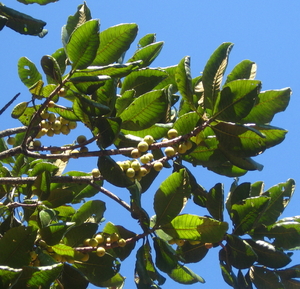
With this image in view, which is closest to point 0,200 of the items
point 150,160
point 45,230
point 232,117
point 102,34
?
point 45,230

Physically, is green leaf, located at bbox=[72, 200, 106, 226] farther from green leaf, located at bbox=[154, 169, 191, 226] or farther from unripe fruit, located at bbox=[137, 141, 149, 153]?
unripe fruit, located at bbox=[137, 141, 149, 153]

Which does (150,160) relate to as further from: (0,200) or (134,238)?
(0,200)

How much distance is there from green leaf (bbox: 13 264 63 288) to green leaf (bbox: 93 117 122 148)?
77 cm

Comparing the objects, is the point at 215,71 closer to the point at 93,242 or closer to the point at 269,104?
the point at 269,104

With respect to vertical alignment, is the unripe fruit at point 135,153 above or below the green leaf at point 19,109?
below

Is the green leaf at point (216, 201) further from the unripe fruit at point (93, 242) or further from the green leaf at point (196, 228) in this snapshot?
the unripe fruit at point (93, 242)

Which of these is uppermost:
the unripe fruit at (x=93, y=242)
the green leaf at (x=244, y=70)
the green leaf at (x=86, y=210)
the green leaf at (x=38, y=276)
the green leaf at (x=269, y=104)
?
the green leaf at (x=244, y=70)

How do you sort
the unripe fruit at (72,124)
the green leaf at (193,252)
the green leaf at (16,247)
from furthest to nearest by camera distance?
the unripe fruit at (72,124) → the green leaf at (193,252) → the green leaf at (16,247)

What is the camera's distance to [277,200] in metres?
2.86

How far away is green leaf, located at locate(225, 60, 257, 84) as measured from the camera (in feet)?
8.64

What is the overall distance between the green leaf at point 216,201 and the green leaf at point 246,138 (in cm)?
31

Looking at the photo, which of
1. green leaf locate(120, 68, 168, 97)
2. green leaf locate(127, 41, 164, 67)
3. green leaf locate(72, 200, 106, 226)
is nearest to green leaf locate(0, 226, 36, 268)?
green leaf locate(72, 200, 106, 226)

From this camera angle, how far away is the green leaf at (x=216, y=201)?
8.93 ft

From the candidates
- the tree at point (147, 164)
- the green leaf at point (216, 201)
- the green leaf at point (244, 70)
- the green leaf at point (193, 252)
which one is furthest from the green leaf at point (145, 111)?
the green leaf at point (193, 252)
